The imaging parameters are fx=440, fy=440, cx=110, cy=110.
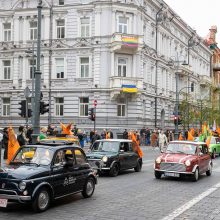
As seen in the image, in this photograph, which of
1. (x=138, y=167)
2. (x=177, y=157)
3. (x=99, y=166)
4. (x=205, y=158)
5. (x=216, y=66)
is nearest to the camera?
(x=177, y=157)

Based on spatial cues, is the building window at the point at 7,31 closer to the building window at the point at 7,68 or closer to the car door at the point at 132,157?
the building window at the point at 7,68

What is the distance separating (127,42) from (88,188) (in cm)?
3045

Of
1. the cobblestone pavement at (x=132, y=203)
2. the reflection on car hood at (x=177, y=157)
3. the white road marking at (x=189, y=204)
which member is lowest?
the white road marking at (x=189, y=204)

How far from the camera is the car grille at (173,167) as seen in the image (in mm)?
15922

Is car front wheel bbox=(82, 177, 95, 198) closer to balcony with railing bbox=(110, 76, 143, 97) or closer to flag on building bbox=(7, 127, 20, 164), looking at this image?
flag on building bbox=(7, 127, 20, 164)

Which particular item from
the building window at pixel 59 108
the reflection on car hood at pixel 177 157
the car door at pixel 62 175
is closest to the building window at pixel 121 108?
the building window at pixel 59 108

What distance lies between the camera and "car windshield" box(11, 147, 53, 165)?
10.6 meters

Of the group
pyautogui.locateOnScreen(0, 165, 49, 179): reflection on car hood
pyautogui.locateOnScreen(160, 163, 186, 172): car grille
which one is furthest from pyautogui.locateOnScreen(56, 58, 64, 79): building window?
pyautogui.locateOnScreen(0, 165, 49, 179): reflection on car hood

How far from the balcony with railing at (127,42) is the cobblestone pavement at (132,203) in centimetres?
2632

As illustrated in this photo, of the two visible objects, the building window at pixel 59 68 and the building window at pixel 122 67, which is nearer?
the building window at pixel 122 67

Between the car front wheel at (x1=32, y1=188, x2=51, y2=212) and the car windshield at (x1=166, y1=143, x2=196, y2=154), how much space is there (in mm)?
8023

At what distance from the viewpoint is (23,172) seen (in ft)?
32.0

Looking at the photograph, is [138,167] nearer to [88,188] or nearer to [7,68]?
[88,188]

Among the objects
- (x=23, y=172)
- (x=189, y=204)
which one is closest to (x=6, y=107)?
(x=189, y=204)
